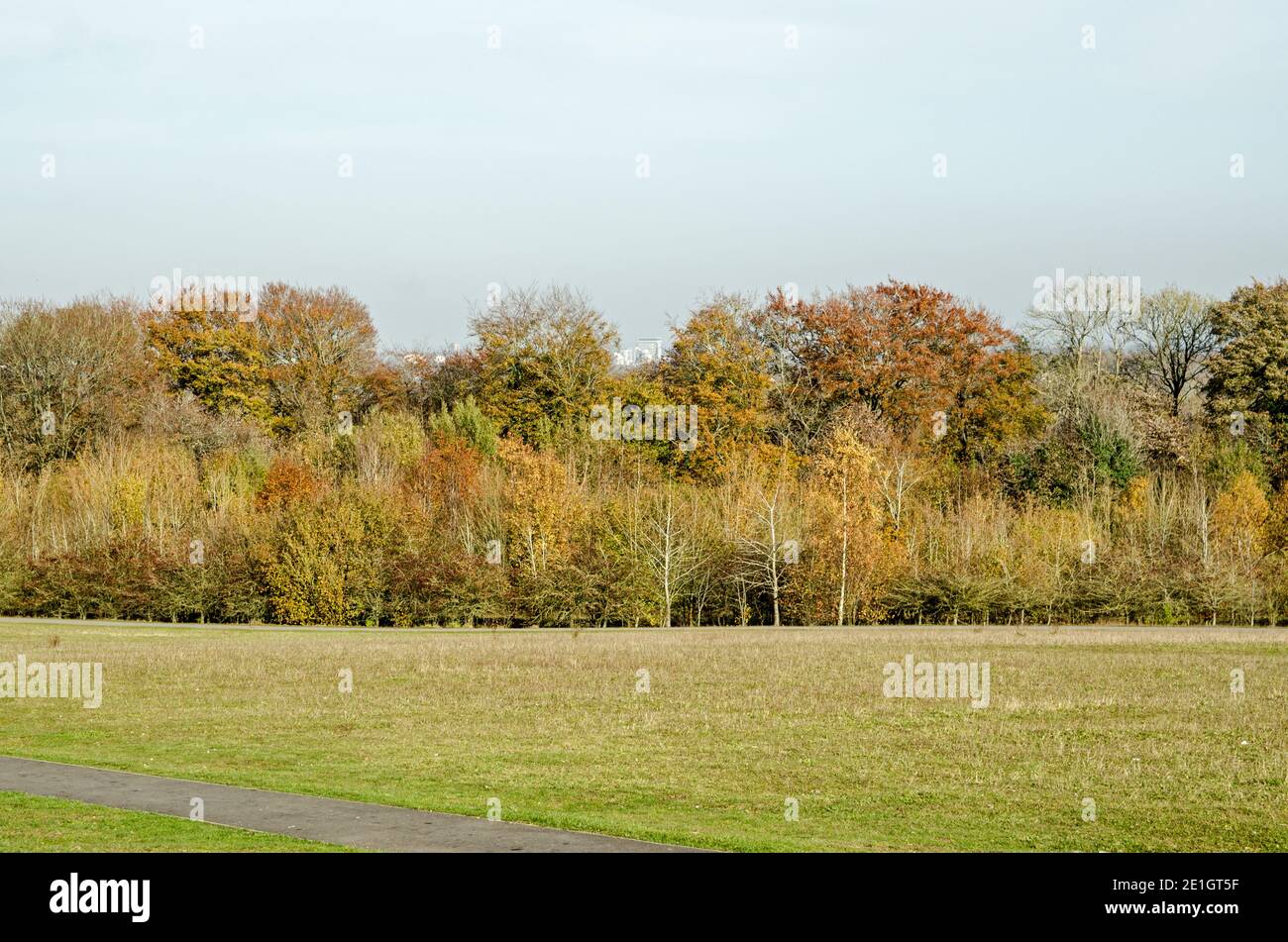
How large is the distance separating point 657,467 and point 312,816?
182 ft

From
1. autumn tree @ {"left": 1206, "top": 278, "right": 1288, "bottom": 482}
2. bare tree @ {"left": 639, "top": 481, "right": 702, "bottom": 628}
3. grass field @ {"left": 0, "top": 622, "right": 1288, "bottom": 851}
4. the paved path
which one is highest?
autumn tree @ {"left": 1206, "top": 278, "right": 1288, "bottom": 482}

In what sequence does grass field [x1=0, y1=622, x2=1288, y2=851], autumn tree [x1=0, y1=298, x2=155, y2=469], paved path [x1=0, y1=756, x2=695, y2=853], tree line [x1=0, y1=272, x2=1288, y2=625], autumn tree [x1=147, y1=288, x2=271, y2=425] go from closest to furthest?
paved path [x1=0, y1=756, x2=695, y2=853] → grass field [x1=0, y1=622, x2=1288, y2=851] → tree line [x1=0, y1=272, x2=1288, y2=625] → autumn tree [x1=0, y1=298, x2=155, y2=469] → autumn tree [x1=147, y1=288, x2=271, y2=425]

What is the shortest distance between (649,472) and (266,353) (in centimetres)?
3202

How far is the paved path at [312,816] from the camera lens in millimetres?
12352

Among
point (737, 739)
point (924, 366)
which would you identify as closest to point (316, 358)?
point (924, 366)

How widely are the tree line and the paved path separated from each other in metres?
36.4

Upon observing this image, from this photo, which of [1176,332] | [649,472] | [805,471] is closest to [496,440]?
[649,472]

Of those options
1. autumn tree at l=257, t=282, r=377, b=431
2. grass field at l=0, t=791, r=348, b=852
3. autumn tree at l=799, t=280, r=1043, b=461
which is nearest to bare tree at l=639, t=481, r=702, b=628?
autumn tree at l=799, t=280, r=1043, b=461

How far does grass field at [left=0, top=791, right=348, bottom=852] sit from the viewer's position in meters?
11.9

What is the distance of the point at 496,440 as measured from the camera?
70.4 metres

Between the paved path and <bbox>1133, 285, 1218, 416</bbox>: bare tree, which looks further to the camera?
<bbox>1133, 285, 1218, 416</bbox>: bare tree

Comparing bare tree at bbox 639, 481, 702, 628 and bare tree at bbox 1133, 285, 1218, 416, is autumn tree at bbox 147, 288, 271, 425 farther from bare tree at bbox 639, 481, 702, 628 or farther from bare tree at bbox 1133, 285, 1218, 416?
bare tree at bbox 1133, 285, 1218, 416

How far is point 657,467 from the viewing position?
68.8m
